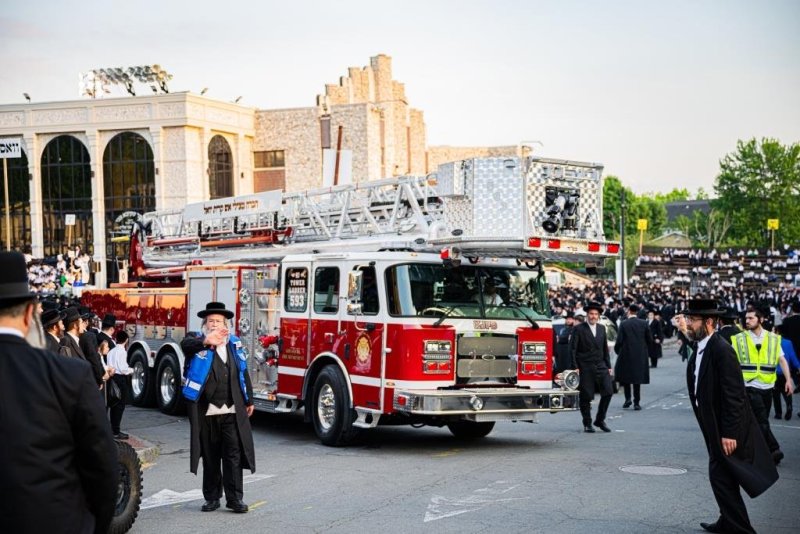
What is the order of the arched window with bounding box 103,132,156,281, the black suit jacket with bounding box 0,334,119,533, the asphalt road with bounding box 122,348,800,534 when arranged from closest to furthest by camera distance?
the black suit jacket with bounding box 0,334,119,533, the asphalt road with bounding box 122,348,800,534, the arched window with bounding box 103,132,156,281

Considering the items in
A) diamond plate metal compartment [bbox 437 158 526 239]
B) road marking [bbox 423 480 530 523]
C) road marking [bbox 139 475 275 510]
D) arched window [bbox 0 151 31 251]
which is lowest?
road marking [bbox 139 475 275 510]

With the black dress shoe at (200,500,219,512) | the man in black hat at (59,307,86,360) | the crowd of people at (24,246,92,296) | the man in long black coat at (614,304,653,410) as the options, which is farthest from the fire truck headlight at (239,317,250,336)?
Answer: the crowd of people at (24,246,92,296)

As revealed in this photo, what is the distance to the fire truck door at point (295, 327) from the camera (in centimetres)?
1440

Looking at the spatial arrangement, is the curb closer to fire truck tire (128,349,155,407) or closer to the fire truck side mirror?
the fire truck side mirror

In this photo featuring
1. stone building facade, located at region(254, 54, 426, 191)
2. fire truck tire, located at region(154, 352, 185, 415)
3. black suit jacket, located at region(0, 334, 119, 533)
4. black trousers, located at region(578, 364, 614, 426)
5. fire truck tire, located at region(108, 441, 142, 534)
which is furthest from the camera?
stone building facade, located at region(254, 54, 426, 191)

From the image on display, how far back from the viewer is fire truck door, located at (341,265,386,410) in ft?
42.8

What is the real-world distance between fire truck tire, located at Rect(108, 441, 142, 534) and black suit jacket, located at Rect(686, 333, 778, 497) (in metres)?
4.70

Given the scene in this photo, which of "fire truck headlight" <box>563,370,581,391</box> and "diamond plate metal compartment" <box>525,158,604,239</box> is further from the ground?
"diamond plate metal compartment" <box>525,158,604,239</box>

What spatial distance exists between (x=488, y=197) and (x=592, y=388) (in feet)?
13.3

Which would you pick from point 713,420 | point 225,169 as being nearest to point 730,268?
point 225,169

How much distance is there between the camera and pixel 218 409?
9289mm

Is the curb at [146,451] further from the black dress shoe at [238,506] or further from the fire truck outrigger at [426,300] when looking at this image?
the black dress shoe at [238,506]

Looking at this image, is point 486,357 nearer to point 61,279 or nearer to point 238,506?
point 238,506

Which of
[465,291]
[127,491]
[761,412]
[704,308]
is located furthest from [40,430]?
[465,291]
